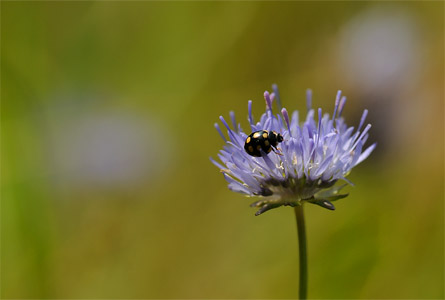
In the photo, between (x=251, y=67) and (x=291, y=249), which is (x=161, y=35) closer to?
(x=251, y=67)

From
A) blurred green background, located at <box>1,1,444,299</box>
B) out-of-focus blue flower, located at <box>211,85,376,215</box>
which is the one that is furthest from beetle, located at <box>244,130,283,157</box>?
blurred green background, located at <box>1,1,444,299</box>

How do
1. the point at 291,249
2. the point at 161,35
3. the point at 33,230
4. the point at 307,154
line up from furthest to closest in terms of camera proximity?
the point at 161,35 → the point at 291,249 → the point at 33,230 → the point at 307,154

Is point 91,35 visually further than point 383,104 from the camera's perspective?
Yes

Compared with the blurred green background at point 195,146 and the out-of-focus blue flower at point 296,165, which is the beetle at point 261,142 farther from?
the blurred green background at point 195,146

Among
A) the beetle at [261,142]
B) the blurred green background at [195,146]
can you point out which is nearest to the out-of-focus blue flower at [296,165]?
the beetle at [261,142]

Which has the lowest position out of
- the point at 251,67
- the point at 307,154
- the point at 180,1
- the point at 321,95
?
the point at 307,154

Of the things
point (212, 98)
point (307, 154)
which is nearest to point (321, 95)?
point (212, 98)

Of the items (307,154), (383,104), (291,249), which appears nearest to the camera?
(307,154)
